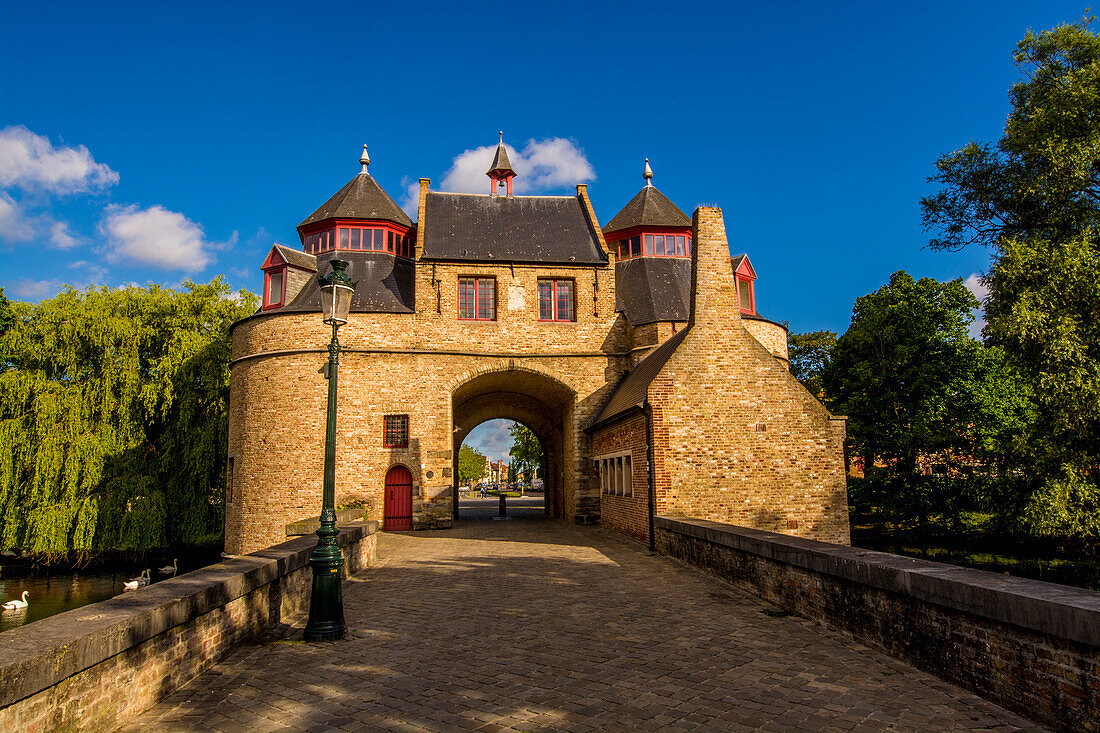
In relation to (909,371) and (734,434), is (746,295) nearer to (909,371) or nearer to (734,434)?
(909,371)

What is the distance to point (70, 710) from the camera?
3.79 m

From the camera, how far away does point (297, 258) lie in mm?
23188

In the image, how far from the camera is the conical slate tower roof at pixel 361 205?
24277mm

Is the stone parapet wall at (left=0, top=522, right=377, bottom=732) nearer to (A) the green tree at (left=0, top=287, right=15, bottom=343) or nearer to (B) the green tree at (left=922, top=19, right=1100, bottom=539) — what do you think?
(B) the green tree at (left=922, top=19, right=1100, bottom=539)

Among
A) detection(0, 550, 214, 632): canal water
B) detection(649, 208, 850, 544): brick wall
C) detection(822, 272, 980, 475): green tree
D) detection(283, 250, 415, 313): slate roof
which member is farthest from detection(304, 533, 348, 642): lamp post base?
detection(822, 272, 980, 475): green tree

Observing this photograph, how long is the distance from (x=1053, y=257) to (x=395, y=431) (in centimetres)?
1832

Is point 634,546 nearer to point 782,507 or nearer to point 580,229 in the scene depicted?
point 782,507

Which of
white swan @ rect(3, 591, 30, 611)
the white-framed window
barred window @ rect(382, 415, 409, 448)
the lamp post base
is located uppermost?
barred window @ rect(382, 415, 409, 448)

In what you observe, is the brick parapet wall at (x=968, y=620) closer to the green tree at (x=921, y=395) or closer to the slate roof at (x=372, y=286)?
the slate roof at (x=372, y=286)

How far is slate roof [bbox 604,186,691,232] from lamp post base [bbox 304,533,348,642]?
71.0 ft

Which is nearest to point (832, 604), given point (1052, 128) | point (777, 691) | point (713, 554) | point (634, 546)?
point (777, 691)

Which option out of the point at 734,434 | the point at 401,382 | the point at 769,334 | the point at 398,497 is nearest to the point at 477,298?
the point at 401,382

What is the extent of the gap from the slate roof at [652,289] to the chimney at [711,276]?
627cm

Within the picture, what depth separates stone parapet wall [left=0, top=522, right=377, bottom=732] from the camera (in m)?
3.50
